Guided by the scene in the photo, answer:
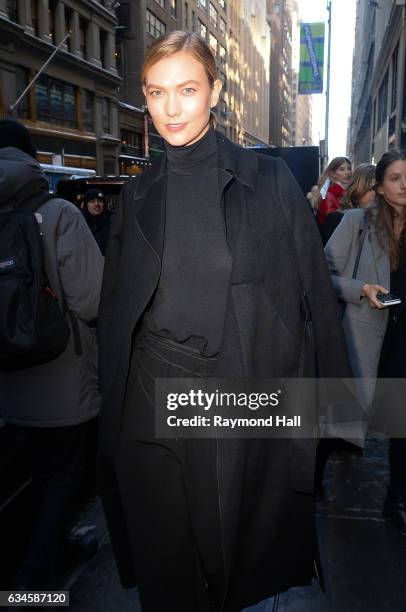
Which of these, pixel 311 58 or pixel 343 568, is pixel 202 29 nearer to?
pixel 311 58

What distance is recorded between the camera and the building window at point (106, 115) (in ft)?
127

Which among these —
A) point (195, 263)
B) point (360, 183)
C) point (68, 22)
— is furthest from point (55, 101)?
point (195, 263)

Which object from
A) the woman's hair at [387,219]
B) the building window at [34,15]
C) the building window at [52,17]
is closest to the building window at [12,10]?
the building window at [34,15]

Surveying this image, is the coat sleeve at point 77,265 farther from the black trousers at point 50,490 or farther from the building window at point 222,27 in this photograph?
the building window at point 222,27

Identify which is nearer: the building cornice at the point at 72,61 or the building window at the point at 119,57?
the building cornice at the point at 72,61

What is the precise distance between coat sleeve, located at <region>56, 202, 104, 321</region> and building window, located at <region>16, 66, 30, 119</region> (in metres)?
28.7

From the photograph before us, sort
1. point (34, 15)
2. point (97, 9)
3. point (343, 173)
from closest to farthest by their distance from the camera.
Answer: point (343, 173), point (34, 15), point (97, 9)

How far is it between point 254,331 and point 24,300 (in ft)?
3.18

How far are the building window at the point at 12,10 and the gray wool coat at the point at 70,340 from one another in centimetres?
2947

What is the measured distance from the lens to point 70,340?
2.62 m

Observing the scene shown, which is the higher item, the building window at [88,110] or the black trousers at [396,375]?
the building window at [88,110]

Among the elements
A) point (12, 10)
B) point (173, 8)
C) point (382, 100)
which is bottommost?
point (382, 100)

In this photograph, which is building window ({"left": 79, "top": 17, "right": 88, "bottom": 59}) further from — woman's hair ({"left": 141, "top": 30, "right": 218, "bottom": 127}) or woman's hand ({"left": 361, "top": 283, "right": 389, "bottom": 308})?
woman's hair ({"left": 141, "top": 30, "right": 218, "bottom": 127})

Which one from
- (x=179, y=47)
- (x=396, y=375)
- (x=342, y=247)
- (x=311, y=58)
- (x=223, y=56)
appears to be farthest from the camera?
(x=223, y=56)
